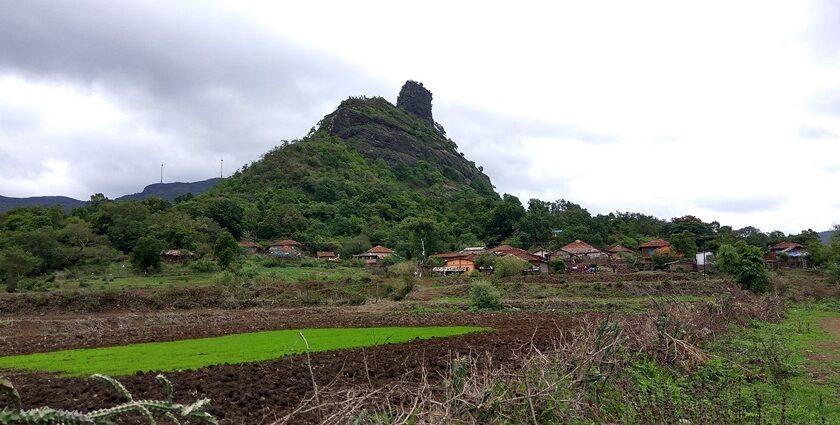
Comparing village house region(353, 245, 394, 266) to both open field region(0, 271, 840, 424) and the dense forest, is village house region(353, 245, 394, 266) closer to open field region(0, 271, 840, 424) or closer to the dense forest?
the dense forest

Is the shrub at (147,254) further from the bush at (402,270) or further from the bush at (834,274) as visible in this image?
the bush at (834,274)

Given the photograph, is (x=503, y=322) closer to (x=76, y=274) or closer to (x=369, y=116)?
(x=76, y=274)

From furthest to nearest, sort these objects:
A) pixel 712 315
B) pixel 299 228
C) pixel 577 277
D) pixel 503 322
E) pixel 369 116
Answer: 1. pixel 369 116
2. pixel 299 228
3. pixel 577 277
4. pixel 503 322
5. pixel 712 315

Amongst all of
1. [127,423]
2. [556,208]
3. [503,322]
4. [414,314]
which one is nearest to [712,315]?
[503,322]

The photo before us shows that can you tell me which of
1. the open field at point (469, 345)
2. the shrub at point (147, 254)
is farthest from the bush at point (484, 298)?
the shrub at point (147, 254)

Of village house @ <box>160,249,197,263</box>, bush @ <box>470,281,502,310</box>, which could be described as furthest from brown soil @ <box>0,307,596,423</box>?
village house @ <box>160,249,197,263</box>

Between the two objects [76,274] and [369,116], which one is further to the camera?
[369,116]

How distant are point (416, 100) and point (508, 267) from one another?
14647 cm

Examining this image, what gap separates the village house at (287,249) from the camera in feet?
229

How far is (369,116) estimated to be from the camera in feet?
524

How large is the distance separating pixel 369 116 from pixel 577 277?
382ft

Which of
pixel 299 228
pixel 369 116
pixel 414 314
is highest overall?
pixel 369 116

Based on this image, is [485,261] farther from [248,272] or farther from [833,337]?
[833,337]

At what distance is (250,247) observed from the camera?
7494cm
